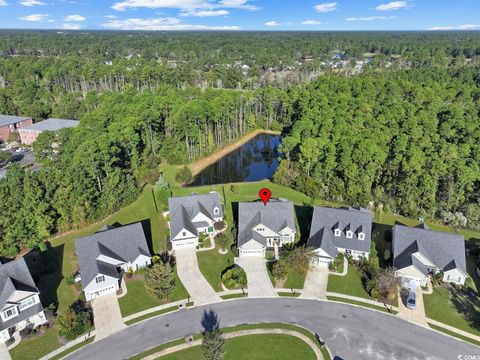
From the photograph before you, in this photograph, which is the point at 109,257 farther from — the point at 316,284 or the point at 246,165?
the point at 246,165

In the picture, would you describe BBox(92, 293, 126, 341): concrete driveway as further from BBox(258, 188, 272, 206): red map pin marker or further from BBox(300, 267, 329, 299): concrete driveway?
BBox(258, 188, 272, 206): red map pin marker

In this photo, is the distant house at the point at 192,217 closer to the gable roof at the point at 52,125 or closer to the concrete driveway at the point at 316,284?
the concrete driveway at the point at 316,284

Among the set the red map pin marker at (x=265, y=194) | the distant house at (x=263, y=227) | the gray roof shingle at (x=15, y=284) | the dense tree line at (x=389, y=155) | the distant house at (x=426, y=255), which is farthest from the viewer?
the red map pin marker at (x=265, y=194)

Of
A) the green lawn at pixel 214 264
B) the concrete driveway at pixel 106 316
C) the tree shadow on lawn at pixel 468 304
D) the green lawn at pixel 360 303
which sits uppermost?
the green lawn at pixel 214 264

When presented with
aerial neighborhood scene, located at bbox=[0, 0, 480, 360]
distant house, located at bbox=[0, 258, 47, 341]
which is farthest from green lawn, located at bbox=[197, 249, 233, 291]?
distant house, located at bbox=[0, 258, 47, 341]

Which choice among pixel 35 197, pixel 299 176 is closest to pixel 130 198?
pixel 35 197

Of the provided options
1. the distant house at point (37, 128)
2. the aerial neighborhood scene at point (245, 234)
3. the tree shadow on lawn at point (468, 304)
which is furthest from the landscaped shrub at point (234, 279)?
the distant house at point (37, 128)

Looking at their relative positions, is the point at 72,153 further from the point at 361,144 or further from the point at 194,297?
the point at 361,144

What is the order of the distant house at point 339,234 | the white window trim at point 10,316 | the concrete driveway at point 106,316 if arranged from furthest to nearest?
1. the distant house at point 339,234
2. the concrete driveway at point 106,316
3. the white window trim at point 10,316
